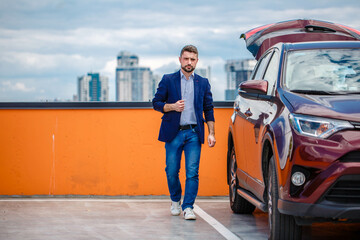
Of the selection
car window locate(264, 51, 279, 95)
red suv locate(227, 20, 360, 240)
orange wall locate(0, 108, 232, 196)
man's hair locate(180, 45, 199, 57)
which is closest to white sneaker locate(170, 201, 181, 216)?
red suv locate(227, 20, 360, 240)

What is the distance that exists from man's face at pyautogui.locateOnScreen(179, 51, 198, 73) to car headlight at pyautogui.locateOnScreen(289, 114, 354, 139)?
9.39ft

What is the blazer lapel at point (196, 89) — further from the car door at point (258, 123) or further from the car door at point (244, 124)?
the car door at point (258, 123)

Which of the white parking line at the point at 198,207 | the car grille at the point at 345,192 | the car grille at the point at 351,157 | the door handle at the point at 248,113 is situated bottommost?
the white parking line at the point at 198,207

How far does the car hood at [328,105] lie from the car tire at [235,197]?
2.60m

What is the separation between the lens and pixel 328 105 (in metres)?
5.12

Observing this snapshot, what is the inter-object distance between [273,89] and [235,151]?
75.9 inches

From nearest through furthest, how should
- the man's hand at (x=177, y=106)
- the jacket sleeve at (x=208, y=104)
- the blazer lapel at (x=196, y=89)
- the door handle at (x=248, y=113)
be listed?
the door handle at (x=248, y=113), the man's hand at (x=177, y=106), the blazer lapel at (x=196, y=89), the jacket sleeve at (x=208, y=104)

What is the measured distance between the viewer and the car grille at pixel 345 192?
15.7 feet

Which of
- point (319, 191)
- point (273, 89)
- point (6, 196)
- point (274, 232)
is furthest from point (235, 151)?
point (6, 196)

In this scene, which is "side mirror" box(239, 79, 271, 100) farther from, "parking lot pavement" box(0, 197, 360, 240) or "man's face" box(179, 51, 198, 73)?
"man's face" box(179, 51, 198, 73)

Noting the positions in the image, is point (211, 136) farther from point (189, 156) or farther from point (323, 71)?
point (323, 71)

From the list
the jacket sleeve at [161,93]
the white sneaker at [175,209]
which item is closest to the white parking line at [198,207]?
the white sneaker at [175,209]

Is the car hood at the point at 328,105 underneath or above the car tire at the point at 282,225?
above

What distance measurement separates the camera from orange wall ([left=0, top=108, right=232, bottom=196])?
31.5 feet
